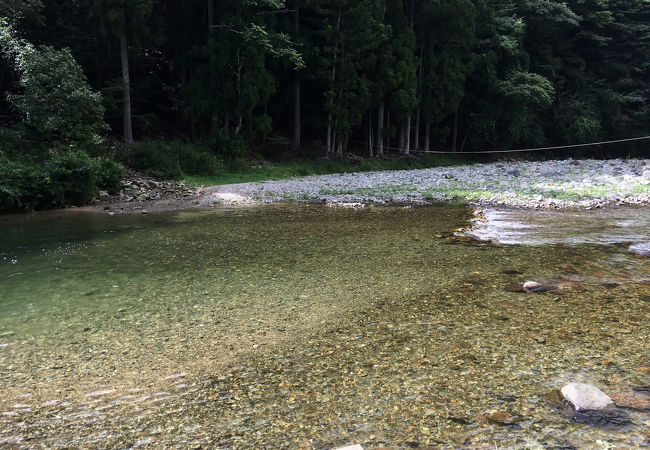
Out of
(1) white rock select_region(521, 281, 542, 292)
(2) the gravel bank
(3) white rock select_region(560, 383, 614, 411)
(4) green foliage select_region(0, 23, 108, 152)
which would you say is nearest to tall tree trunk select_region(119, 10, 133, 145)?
(4) green foliage select_region(0, 23, 108, 152)

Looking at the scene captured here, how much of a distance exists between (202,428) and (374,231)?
553cm

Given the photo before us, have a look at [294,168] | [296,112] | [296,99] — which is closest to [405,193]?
[294,168]

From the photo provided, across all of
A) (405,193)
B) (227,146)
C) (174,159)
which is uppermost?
(227,146)

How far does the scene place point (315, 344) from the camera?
308cm

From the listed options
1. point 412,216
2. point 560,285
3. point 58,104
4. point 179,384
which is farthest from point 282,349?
point 58,104

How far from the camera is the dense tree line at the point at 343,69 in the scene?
1734cm

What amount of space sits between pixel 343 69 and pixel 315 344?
64.4 ft

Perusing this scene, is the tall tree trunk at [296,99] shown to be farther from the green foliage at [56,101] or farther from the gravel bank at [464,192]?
the green foliage at [56,101]

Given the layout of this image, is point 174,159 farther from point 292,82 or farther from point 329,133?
point 292,82

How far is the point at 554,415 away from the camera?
217 cm

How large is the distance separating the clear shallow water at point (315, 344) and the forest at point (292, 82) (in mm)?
7859

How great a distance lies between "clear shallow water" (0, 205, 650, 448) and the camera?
216 cm

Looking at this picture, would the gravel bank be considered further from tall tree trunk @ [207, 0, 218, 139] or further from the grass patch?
tall tree trunk @ [207, 0, 218, 139]

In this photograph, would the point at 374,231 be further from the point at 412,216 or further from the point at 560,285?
the point at 560,285
